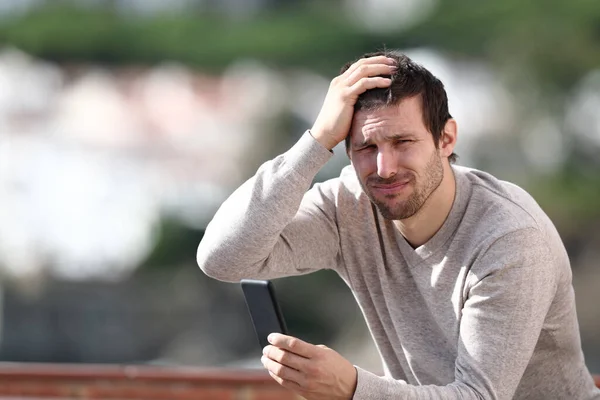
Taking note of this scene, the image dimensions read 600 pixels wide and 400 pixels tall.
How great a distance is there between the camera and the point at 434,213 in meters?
1.78

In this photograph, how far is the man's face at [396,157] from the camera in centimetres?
170

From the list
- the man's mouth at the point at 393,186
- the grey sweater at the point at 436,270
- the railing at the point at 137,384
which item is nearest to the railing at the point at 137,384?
the railing at the point at 137,384

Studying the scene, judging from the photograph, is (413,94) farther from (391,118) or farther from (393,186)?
(393,186)

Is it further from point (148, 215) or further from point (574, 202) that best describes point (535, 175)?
point (148, 215)

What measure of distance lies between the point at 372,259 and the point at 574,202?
4763 millimetres

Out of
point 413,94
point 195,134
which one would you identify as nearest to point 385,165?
point 413,94

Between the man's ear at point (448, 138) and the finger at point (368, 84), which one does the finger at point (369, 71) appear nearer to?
the finger at point (368, 84)

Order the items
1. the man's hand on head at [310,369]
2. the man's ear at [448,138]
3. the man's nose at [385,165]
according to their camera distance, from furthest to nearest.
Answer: the man's ear at [448,138]
the man's nose at [385,165]
the man's hand on head at [310,369]

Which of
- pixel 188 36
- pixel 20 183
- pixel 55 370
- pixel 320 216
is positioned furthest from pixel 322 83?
pixel 320 216

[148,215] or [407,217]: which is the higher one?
[407,217]

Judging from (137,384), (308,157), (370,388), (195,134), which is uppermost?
(308,157)

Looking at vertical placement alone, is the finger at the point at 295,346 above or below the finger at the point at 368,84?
below

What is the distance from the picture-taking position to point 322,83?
22.4ft

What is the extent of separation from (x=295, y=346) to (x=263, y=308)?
19 cm
